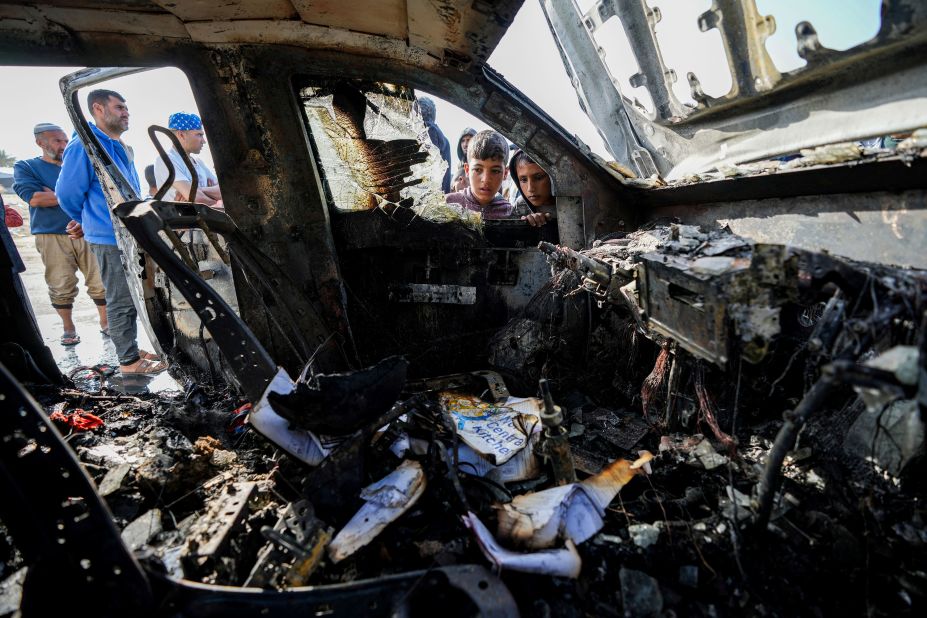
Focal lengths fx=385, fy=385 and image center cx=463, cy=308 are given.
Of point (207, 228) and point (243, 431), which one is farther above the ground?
point (207, 228)

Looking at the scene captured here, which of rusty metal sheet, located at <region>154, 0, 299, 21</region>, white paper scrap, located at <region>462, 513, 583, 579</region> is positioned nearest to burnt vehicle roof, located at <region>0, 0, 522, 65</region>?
rusty metal sheet, located at <region>154, 0, 299, 21</region>

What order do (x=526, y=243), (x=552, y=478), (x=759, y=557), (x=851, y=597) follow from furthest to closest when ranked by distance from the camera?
(x=526, y=243) → (x=552, y=478) → (x=759, y=557) → (x=851, y=597)

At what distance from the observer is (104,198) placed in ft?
12.3

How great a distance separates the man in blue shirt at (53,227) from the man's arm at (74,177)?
3.19 feet

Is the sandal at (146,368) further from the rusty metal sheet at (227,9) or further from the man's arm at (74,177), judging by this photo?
the rusty metal sheet at (227,9)

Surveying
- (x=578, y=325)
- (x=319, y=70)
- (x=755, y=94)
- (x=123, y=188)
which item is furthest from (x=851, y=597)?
(x=123, y=188)

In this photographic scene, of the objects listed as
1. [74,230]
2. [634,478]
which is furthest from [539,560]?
[74,230]

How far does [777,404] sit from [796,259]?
1.54 meters

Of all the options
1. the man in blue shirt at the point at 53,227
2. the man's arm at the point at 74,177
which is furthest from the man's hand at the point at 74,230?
the man's arm at the point at 74,177

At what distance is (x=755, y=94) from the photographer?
2781mm

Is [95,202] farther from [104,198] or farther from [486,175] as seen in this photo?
[486,175]

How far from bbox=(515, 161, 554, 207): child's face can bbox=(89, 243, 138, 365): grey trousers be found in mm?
4050

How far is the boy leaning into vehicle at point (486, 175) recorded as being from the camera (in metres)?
3.73

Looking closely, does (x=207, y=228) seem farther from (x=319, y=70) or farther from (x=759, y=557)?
(x=759, y=557)
